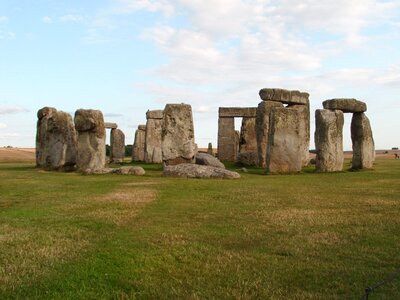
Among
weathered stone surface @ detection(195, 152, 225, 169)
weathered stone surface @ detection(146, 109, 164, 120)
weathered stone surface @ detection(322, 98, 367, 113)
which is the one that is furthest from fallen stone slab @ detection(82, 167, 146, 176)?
weathered stone surface @ detection(146, 109, 164, 120)

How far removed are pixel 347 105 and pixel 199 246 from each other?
629 inches

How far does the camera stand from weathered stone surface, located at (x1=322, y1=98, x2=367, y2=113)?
20.6 metres

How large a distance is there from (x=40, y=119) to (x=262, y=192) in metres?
14.7

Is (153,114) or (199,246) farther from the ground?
(153,114)

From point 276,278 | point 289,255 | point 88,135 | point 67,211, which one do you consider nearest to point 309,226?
point 289,255

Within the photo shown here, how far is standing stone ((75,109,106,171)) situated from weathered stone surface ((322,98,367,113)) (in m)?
10.0

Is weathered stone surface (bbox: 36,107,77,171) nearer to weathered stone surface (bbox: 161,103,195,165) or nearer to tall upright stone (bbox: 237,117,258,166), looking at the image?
weathered stone surface (bbox: 161,103,195,165)

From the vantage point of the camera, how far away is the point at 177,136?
68.1 ft

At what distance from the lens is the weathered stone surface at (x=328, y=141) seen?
1959 cm

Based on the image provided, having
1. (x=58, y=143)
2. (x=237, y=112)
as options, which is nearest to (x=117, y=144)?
(x=237, y=112)

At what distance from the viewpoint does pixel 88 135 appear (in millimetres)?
19953

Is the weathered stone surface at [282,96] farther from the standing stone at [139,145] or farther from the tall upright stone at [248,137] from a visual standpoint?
the standing stone at [139,145]

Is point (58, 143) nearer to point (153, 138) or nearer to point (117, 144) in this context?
point (153, 138)

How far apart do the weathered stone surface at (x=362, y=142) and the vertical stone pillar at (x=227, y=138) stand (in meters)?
10.7
